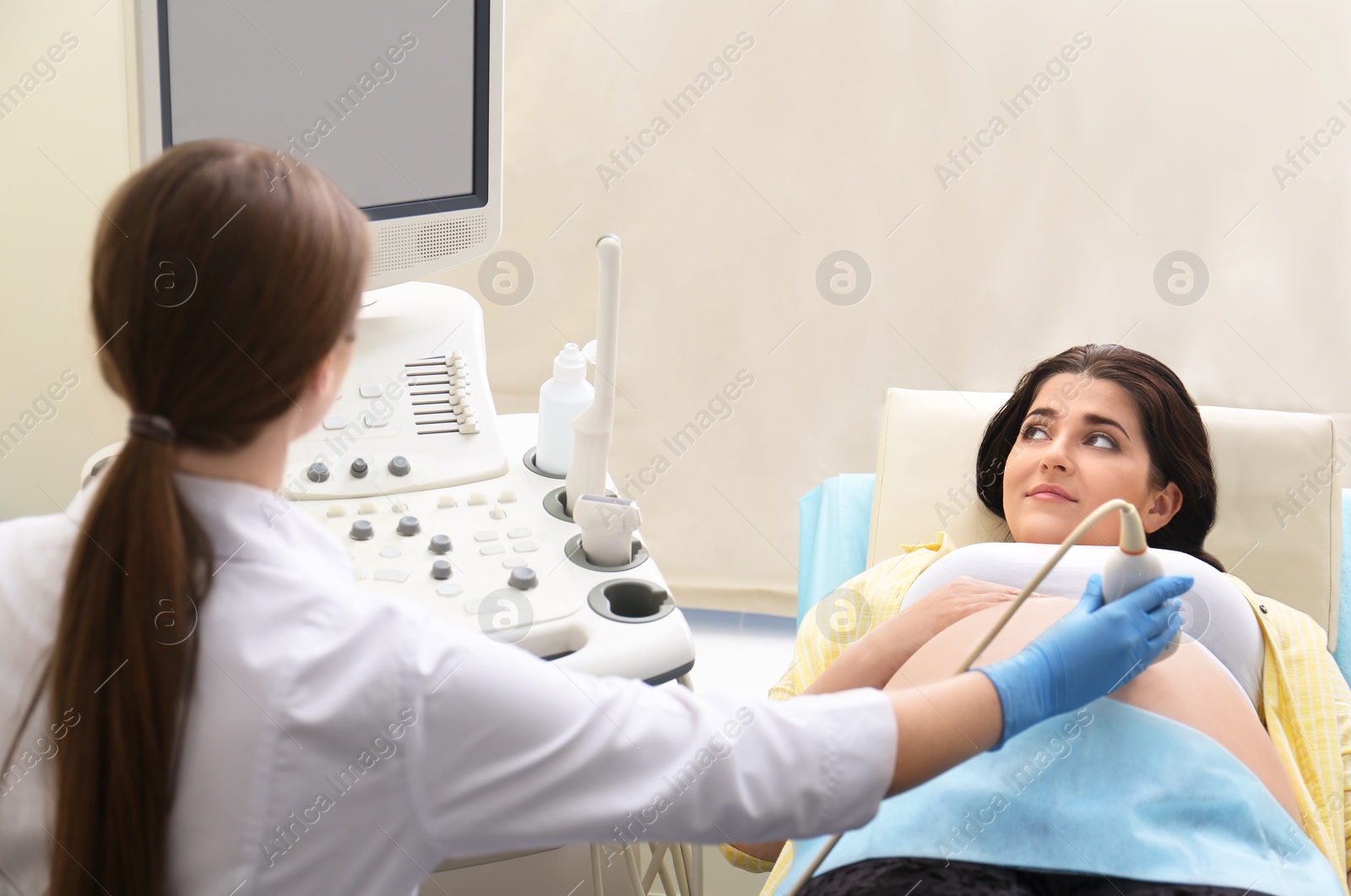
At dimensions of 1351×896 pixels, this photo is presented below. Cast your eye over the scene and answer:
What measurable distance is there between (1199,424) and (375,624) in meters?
1.27

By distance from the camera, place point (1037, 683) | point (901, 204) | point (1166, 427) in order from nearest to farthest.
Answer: point (1037, 683) → point (1166, 427) → point (901, 204)

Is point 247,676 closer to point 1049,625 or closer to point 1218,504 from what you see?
point 1049,625

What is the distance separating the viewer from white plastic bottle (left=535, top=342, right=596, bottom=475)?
57.8 inches

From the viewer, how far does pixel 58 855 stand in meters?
0.74

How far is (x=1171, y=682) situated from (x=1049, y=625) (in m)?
0.14

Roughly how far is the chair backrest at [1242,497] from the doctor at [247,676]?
1032mm

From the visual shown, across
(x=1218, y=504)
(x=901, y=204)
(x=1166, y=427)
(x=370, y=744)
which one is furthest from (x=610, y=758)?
(x=901, y=204)

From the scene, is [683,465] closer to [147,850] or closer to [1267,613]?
[1267,613]

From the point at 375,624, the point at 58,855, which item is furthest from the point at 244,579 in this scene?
the point at 58,855

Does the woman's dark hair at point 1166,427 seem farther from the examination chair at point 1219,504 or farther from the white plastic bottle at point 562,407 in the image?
Result: the white plastic bottle at point 562,407

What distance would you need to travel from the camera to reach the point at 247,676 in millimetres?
695

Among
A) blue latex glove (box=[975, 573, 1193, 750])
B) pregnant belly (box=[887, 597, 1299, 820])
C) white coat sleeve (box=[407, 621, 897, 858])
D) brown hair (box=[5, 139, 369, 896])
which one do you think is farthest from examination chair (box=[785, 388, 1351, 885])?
brown hair (box=[5, 139, 369, 896])

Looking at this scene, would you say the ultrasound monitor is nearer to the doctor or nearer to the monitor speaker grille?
the monitor speaker grille

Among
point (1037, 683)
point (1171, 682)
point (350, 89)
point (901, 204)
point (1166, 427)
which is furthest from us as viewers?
point (901, 204)
